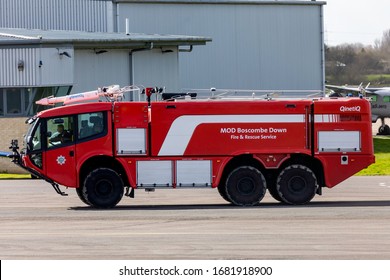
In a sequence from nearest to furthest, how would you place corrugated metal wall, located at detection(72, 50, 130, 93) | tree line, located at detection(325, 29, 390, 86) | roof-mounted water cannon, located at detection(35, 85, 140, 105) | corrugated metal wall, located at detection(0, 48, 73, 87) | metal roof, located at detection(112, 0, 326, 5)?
roof-mounted water cannon, located at detection(35, 85, 140, 105) < corrugated metal wall, located at detection(0, 48, 73, 87) < corrugated metal wall, located at detection(72, 50, 130, 93) < metal roof, located at detection(112, 0, 326, 5) < tree line, located at detection(325, 29, 390, 86)

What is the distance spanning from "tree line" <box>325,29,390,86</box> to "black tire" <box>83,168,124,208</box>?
91.0m

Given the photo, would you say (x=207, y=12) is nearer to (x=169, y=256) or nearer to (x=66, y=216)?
(x=66, y=216)

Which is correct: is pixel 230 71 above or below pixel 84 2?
below

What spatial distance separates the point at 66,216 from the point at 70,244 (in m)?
5.01

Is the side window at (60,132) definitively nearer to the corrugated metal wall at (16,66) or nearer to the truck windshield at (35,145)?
the truck windshield at (35,145)

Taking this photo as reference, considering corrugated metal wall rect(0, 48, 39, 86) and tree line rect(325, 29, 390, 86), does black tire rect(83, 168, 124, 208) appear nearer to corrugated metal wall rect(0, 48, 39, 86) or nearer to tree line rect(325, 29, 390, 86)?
corrugated metal wall rect(0, 48, 39, 86)

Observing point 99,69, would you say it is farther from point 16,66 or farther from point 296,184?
point 296,184

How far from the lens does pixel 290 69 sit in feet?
187

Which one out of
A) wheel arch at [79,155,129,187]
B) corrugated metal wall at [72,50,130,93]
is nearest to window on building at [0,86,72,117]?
corrugated metal wall at [72,50,130,93]

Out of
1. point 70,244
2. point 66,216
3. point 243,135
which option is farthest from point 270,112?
point 70,244

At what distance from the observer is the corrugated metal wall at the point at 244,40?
54.1 metres

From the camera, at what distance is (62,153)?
2445 cm

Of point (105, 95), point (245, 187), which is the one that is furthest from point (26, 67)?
point (245, 187)

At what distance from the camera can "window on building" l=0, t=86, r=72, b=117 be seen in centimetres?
3966
